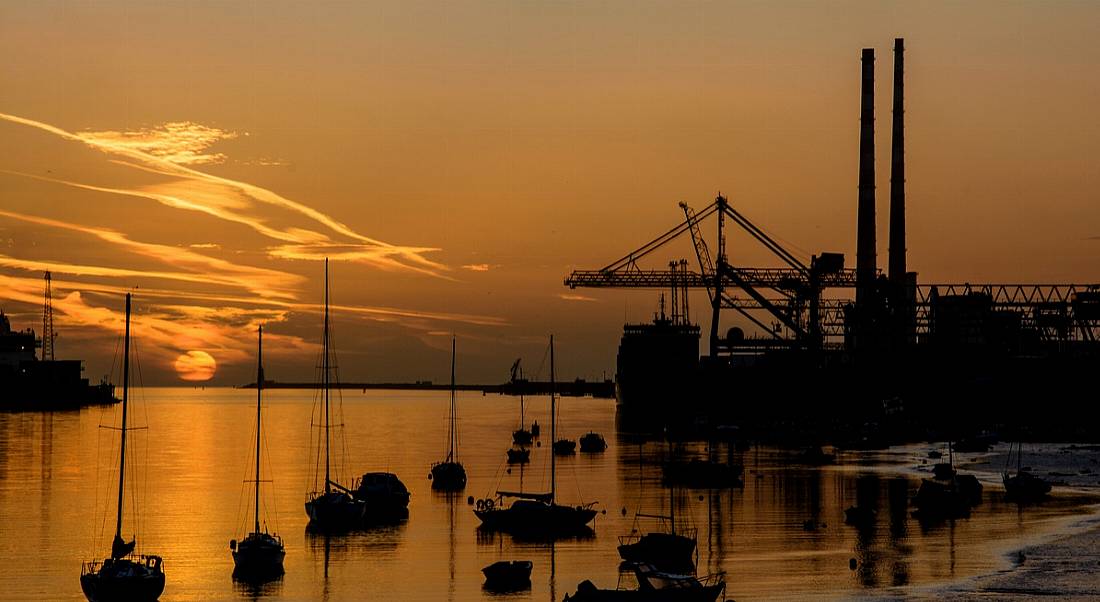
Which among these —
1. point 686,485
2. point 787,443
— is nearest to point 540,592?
point 686,485

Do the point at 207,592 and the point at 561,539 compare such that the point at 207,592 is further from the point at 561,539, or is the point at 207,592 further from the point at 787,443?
the point at 787,443

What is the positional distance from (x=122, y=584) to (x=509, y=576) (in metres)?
16.7

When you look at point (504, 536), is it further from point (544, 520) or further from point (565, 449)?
point (565, 449)

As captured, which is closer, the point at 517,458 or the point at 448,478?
the point at 448,478

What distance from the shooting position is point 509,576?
2494 inches

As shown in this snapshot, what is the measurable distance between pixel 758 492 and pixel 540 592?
51.4 meters

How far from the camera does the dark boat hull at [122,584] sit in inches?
2217

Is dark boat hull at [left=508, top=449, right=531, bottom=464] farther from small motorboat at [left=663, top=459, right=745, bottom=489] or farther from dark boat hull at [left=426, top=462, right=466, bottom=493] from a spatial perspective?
small motorboat at [left=663, top=459, right=745, bottom=489]

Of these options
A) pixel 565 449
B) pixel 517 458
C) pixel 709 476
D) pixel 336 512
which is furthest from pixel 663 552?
pixel 565 449

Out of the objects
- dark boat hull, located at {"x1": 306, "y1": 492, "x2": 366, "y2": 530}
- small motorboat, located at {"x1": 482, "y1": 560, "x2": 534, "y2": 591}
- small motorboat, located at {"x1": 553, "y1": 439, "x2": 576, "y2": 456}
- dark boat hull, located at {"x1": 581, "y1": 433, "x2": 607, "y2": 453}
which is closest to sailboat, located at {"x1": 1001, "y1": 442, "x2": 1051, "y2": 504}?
dark boat hull, located at {"x1": 306, "y1": 492, "x2": 366, "y2": 530}

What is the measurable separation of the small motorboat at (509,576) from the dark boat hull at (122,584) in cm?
1464

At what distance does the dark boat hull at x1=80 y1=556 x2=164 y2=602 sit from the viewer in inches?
2217

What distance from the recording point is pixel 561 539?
3182 inches

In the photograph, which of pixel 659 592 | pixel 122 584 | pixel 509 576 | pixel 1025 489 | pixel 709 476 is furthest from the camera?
pixel 709 476
